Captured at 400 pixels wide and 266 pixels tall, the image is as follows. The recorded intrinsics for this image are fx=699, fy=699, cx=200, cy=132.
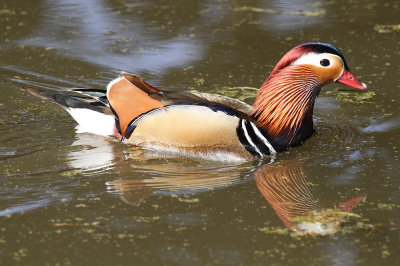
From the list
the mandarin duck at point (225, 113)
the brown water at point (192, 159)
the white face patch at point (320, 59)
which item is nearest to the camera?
the brown water at point (192, 159)

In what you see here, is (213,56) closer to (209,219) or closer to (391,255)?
(209,219)

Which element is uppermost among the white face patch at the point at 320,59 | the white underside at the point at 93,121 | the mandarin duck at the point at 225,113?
the white face patch at the point at 320,59

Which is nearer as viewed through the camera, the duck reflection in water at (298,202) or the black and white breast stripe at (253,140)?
the duck reflection in water at (298,202)

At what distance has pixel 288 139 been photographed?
5430 mm

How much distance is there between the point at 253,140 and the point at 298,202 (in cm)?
94

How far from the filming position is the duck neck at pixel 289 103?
546 centimetres

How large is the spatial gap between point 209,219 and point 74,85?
3068mm

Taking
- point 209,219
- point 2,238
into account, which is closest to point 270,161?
point 209,219

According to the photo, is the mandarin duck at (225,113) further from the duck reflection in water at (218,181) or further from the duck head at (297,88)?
the duck reflection in water at (218,181)

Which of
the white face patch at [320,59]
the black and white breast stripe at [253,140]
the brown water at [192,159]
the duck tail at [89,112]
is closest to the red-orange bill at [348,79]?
the white face patch at [320,59]

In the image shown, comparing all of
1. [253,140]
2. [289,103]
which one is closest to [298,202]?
[253,140]

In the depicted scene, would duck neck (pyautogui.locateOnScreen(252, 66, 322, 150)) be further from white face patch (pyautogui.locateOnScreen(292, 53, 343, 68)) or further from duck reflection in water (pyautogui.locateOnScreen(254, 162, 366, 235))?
duck reflection in water (pyautogui.locateOnScreen(254, 162, 366, 235))

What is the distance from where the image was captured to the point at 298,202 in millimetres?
4402

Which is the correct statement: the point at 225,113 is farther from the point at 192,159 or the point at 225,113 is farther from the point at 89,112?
the point at 89,112
